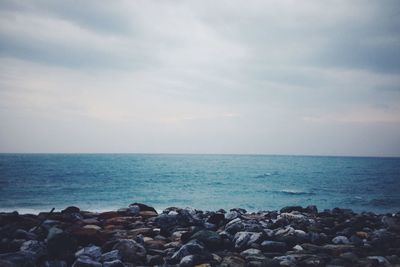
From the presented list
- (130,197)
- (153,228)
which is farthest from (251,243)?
(130,197)

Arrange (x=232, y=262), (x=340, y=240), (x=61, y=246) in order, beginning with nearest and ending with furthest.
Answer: (x=232, y=262)
(x=61, y=246)
(x=340, y=240)

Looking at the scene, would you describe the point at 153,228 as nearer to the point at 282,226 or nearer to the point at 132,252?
the point at 132,252

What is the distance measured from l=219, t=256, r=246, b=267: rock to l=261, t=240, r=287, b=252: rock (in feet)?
2.98

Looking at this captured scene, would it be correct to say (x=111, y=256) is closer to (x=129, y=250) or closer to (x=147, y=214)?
(x=129, y=250)

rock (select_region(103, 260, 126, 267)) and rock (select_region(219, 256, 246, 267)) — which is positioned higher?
rock (select_region(103, 260, 126, 267))

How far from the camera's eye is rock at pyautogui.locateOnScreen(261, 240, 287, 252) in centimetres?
627

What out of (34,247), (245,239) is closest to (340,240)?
(245,239)

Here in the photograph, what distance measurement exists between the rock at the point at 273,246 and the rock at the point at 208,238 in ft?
3.23

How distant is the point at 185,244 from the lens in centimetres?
607

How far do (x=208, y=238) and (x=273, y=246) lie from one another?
4.64 feet

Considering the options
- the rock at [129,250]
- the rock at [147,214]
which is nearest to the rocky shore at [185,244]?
the rock at [129,250]

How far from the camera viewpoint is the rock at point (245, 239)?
6.53m

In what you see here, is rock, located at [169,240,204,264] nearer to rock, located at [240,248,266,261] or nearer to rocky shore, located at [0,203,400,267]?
rocky shore, located at [0,203,400,267]

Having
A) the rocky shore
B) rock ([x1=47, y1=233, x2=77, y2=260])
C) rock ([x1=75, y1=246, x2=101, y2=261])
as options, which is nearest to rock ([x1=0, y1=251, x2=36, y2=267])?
the rocky shore
